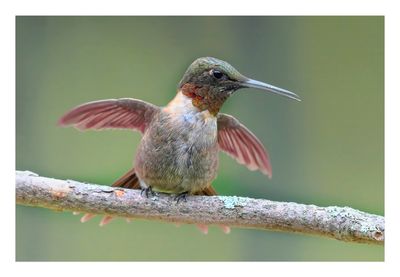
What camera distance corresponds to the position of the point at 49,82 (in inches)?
77.0

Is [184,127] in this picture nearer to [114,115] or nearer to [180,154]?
[180,154]

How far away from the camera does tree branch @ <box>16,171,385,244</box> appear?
145 cm

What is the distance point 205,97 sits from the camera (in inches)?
62.6

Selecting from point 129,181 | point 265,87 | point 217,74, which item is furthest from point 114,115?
point 265,87

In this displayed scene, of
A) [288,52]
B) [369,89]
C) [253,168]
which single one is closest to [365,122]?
[369,89]

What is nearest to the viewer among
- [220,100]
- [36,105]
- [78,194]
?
[78,194]

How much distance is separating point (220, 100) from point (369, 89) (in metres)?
0.67

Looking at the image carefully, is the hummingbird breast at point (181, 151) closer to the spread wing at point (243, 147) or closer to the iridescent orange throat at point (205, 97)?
the iridescent orange throat at point (205, 97)

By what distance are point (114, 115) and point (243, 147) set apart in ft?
1.18

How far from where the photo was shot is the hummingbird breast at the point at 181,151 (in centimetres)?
159

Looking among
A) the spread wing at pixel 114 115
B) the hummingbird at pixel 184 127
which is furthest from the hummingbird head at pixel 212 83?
the spread wing at pixel 114 115

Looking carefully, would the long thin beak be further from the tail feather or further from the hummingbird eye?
the tail feather

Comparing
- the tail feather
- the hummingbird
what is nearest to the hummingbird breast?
the hummingbird
